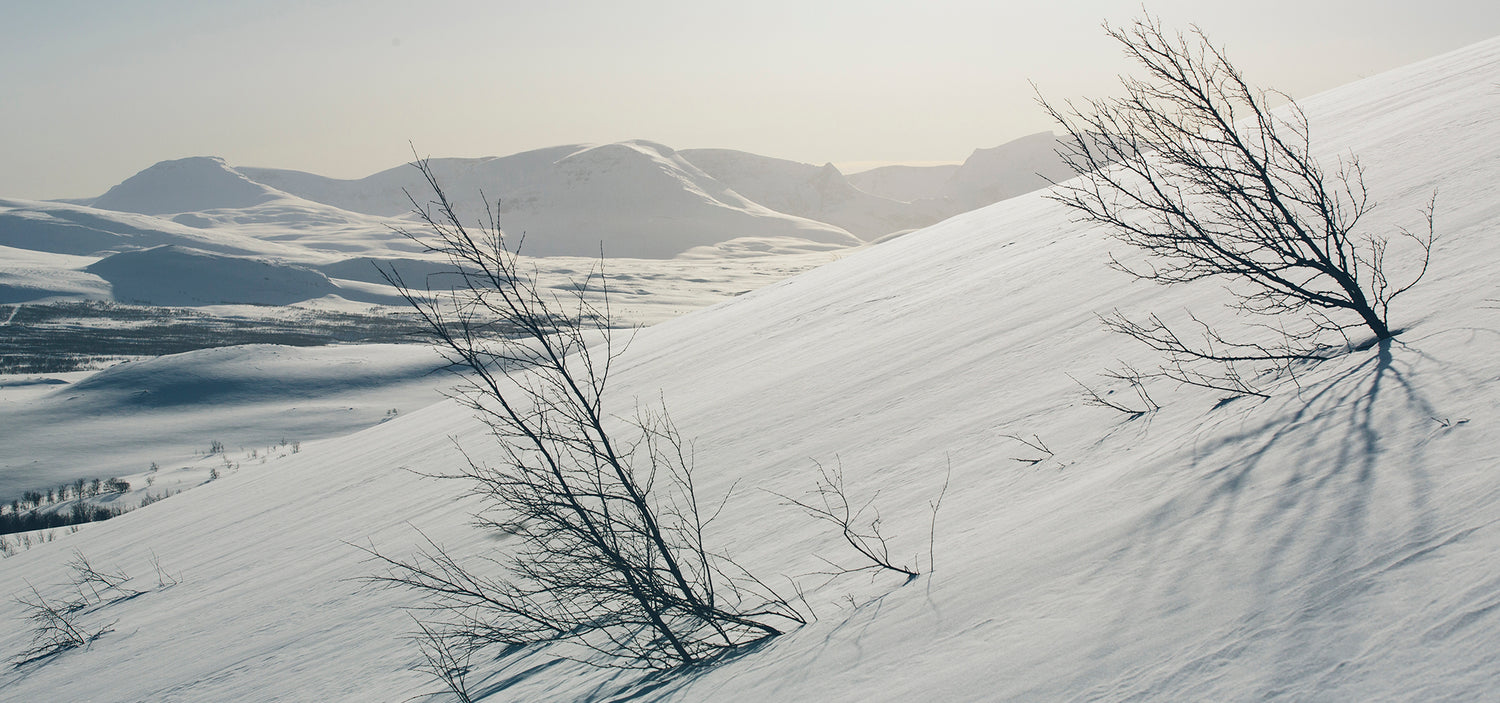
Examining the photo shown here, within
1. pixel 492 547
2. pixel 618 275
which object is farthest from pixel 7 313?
pixel 492 547

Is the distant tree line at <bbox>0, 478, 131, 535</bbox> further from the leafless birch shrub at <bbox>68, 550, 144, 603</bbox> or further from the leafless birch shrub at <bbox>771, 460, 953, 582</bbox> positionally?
the leafless birch shrub at <bbox>771, 460, 953, 582</bbox>

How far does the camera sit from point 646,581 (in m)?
3.40

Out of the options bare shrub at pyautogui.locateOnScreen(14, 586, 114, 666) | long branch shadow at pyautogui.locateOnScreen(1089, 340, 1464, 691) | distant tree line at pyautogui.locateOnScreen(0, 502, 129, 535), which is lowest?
distant tree line at pyautogui.locateOnScreen(0, 502, 129, 535)

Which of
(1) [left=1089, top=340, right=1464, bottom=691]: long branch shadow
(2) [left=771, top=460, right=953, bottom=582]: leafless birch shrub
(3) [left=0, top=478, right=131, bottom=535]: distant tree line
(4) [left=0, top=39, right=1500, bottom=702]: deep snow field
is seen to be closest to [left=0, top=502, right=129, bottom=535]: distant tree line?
(3) [left=0, top=478, right=131, bottom=535]: distant tree line

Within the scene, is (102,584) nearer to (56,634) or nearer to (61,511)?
(56,634)

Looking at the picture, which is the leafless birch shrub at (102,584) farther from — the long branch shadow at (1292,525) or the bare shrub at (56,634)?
the long branch shadow at (1292,525)

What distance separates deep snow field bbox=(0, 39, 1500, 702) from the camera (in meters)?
1.84

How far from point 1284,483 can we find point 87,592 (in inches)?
418

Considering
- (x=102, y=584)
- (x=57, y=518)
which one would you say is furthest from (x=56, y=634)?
(x=57, y=518)

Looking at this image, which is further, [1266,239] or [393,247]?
[393,247]

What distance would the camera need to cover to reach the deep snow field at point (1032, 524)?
72.6 inches

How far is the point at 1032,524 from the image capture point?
3012 millimetres

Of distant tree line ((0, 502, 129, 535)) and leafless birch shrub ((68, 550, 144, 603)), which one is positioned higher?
leafless birch shrub ((68, 550, 144, 603))

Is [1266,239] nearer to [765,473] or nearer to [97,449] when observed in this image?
[765,473]
